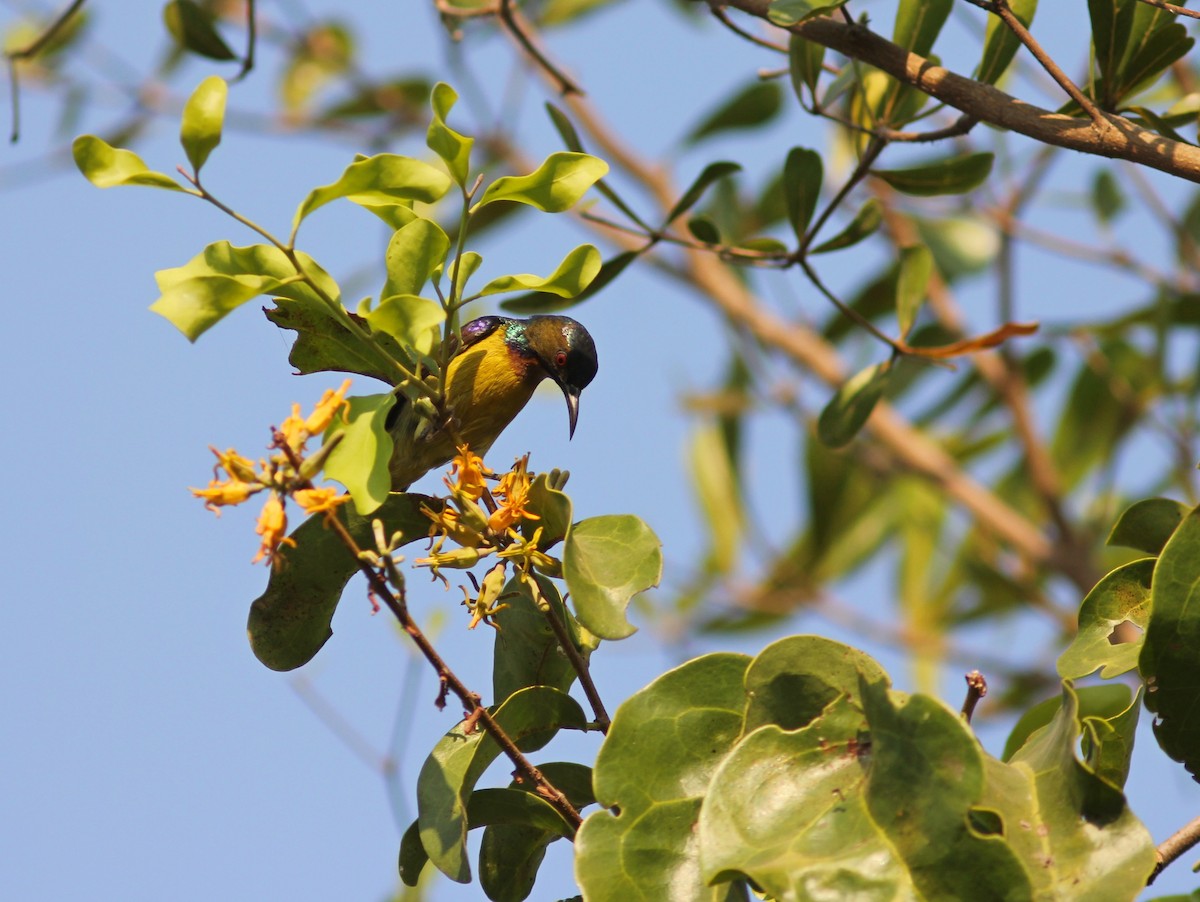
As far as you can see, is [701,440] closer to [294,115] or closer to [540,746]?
[294,115]

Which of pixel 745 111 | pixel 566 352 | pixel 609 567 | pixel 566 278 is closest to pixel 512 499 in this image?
pixel 609 567

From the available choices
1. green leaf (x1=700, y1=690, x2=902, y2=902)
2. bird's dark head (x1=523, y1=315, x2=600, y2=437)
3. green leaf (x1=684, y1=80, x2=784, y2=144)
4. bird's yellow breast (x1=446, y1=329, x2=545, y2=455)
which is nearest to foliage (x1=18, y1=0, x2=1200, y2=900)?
green leaf (x1=700, y1=690, x2=902, y2=902)

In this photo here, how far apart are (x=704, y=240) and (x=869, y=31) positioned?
2.41 feet

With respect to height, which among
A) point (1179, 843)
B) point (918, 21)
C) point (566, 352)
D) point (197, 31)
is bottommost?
point (1179, 843)

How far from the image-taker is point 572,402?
4020 mm

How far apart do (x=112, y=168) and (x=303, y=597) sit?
0.67 metres

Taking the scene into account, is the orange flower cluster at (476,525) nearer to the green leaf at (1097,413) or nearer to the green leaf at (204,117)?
the green leaf at (204,117)

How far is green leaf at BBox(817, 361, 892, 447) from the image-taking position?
276 cm

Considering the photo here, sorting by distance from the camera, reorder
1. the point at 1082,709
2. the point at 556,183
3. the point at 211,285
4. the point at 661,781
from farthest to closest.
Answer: the point at 1082,709 < the point at 556,183 < the point at 661,781 < the point at 211,285

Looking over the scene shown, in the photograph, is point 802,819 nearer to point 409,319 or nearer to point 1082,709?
point 409,319

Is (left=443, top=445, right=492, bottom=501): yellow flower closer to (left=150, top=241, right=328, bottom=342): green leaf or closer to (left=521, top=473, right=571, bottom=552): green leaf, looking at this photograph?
(left=521, top=473, right=571, bottom=552): green leaf

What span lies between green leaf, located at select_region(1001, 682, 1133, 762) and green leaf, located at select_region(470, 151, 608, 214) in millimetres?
1016

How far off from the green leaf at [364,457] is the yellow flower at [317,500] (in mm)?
60

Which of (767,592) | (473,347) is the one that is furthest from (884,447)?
(473,347)
